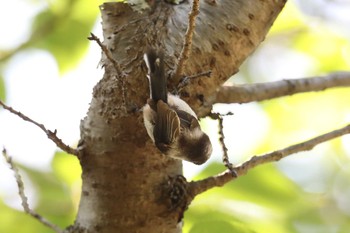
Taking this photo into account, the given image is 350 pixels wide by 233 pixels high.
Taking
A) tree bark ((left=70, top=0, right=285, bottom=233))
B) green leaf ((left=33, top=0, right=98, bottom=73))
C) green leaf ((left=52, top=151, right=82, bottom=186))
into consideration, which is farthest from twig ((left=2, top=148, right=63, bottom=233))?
green leaf ((left=33, top=0, right=98, bottom=73))

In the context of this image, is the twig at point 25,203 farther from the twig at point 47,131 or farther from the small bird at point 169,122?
the small bird at point 169,122

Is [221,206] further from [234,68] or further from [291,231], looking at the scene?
[234,68]

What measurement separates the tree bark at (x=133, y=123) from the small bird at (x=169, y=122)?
3 centimetres

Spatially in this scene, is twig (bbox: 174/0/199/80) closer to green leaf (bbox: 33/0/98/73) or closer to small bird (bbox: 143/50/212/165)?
small bird (bbox: 143/50/212/165)

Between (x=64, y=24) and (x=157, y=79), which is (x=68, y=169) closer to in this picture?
(x=64, y=24)

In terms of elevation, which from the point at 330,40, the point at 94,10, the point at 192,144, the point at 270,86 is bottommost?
the point at 192,144

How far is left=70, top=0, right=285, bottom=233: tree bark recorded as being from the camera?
39.9 inches

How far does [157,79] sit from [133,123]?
0.31ft

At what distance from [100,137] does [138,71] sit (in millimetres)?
132

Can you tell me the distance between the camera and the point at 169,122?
0.99 m

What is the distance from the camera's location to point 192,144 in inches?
39.6

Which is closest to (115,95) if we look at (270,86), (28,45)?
(270,86)

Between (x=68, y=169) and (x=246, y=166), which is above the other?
(x=68, y=169)

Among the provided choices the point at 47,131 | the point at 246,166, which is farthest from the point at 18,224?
the point at 246,166
